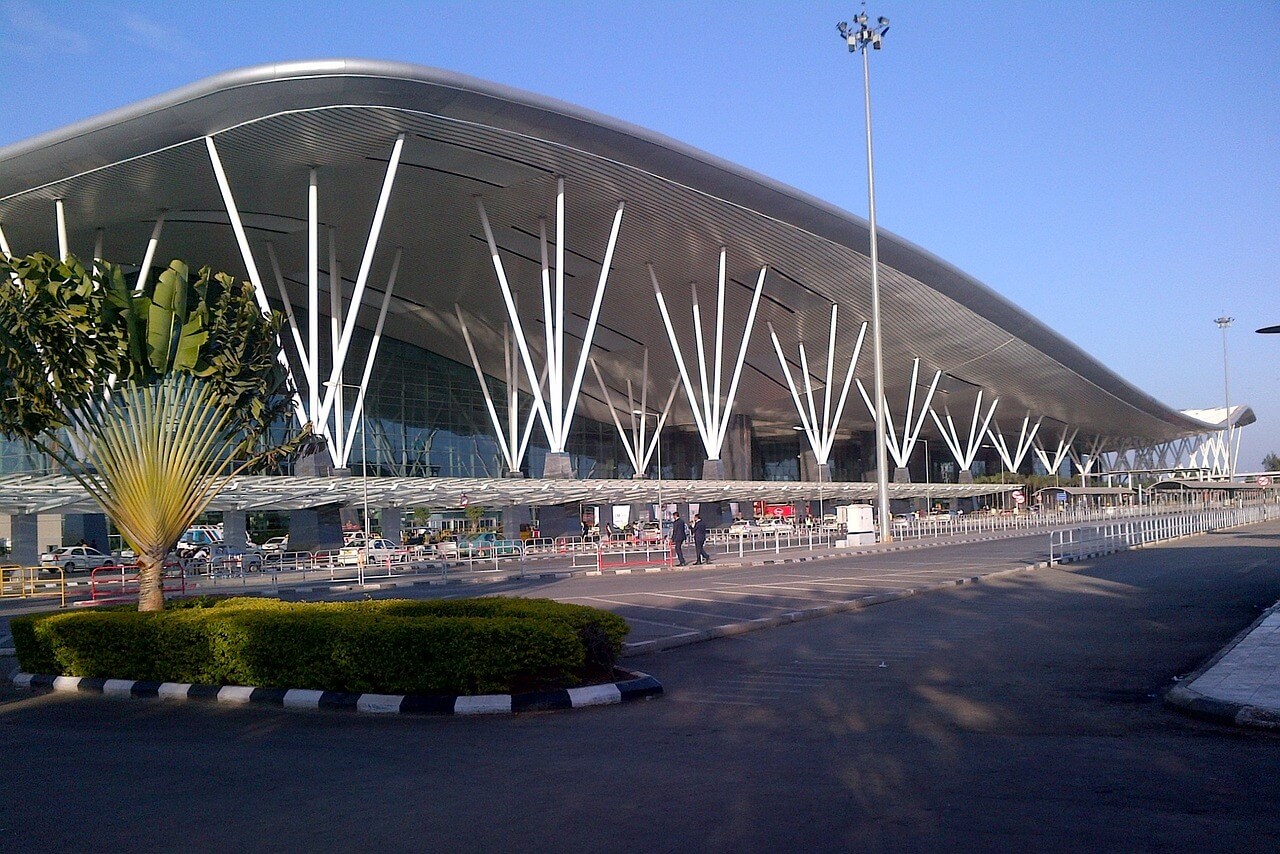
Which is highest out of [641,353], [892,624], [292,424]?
[641,353]

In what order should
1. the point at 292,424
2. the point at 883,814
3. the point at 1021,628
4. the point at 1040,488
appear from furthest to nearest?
the point at 1040,488
the point at 292,424
the point at 1021,628
the point at 883,814

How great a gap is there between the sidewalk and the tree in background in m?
Answer: 12.1

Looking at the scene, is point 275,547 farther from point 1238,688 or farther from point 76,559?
point 1238,688

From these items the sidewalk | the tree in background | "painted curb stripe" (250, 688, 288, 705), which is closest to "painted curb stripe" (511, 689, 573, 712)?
"painted curb stripe" (250, 688, 288, 705)

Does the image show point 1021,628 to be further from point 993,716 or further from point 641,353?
point 641,353

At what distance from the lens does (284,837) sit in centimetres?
580

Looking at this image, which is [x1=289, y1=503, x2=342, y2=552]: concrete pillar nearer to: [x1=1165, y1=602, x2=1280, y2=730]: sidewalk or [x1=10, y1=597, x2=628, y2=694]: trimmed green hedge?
[x1=10, y1=597, x2=628, y2=694]: trimmed green hedge

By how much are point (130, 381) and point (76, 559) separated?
3125 centimetres

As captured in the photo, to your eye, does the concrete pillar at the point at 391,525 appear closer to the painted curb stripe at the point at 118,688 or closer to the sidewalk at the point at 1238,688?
the painted curb stripe at the point at 118,688

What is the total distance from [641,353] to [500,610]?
51677 mm

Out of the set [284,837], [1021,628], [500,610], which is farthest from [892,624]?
[284,837]

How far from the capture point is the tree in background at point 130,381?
44.7 feet

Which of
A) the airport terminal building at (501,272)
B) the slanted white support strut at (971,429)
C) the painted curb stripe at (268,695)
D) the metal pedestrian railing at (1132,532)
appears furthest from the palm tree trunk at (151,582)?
the slanted white support strut at (971,429)

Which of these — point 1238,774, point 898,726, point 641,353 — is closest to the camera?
point 1238,774
